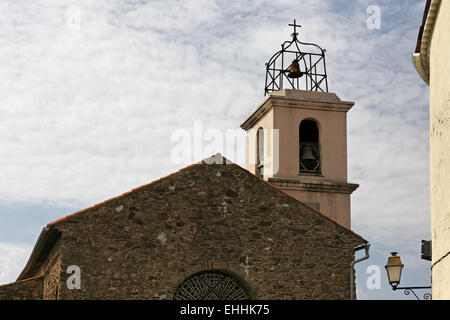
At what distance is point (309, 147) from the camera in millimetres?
24328

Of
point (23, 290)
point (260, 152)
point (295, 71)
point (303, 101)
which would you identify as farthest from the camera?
point (260, 152)

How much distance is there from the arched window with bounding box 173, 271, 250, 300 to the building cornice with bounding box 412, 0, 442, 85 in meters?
6.36

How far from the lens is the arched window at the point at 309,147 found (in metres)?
23.8

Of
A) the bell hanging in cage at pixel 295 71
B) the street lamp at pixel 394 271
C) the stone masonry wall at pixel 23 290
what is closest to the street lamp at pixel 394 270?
the street lamp at pixel 394 271

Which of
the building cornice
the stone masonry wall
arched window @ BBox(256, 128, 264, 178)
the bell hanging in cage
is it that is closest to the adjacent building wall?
the building cornice

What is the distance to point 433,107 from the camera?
12.5m

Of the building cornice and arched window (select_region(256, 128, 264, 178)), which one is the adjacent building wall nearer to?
the building cornice

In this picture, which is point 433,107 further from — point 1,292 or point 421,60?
point 1,292

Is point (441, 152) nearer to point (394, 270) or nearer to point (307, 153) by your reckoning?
point (394, 270)

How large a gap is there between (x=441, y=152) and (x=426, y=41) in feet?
7.65

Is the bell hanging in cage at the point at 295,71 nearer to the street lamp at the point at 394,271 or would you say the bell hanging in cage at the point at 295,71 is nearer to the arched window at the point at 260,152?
the arched window at the point at 260,152

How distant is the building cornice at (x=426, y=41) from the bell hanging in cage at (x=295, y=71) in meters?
10.3

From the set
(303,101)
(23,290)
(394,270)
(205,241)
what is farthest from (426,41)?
(23,290)

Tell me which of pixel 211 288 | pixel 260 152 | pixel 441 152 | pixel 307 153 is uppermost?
pixel 260 152
